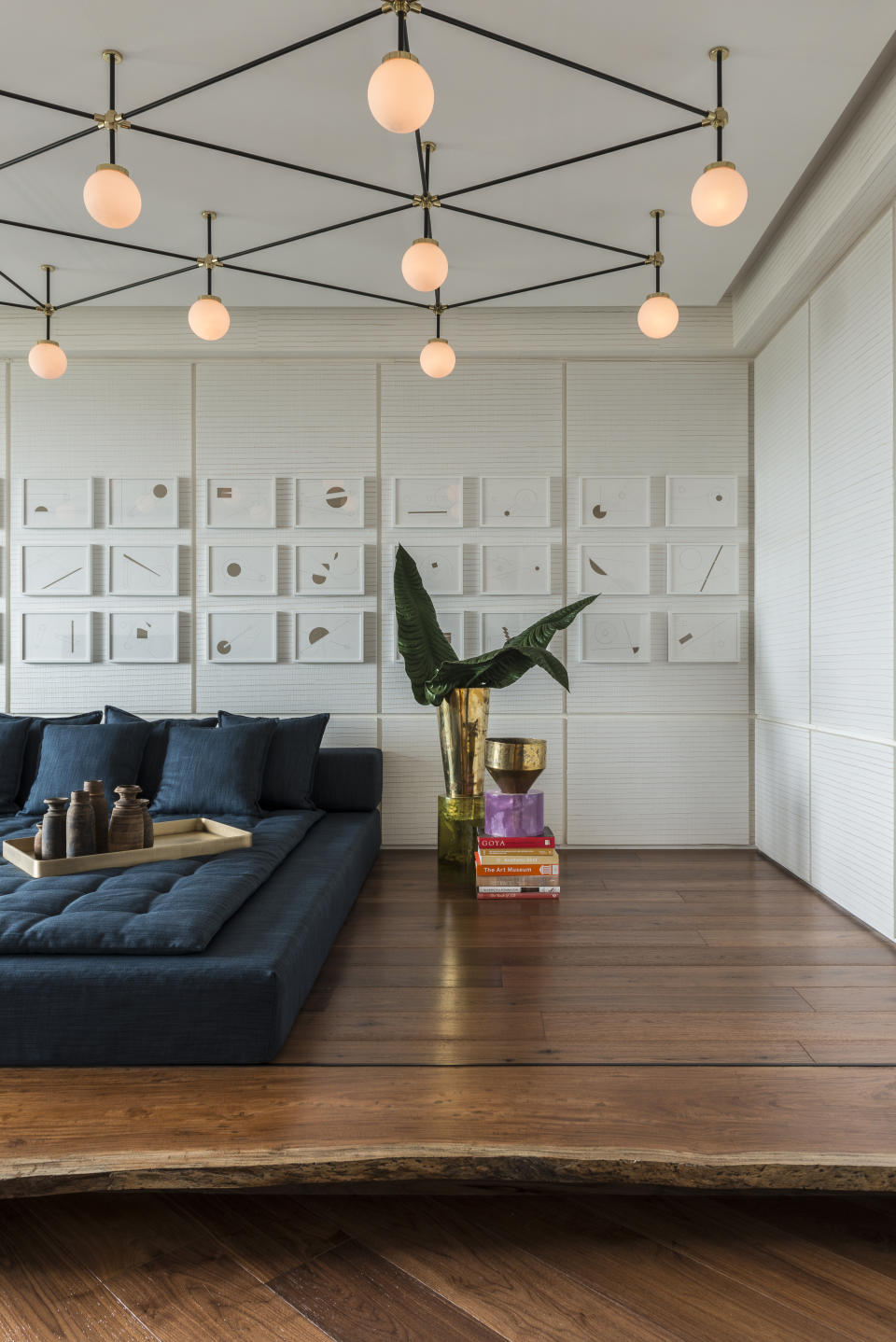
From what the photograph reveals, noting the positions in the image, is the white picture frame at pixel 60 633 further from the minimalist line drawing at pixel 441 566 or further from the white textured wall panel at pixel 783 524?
the white textured wall panel at pixel 783 524

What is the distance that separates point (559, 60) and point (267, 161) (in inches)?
41.8

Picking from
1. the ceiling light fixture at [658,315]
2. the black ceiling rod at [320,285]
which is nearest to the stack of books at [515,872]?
the ceiling light fixture at [658,315]

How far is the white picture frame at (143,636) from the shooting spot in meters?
4.58

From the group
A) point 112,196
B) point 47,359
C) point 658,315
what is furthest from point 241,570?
point 658,315

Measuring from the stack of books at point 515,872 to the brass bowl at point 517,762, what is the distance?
0.34 metres

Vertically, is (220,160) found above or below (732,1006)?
above

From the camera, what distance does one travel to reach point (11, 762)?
3863 millimetres

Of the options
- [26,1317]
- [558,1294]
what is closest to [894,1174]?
[558,1294]

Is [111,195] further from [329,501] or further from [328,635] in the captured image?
[328,635]

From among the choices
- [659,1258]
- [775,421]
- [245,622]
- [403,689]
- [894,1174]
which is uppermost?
[775,421]

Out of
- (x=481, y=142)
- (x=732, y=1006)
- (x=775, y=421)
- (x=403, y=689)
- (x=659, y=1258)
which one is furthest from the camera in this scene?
(x=403, y=689)

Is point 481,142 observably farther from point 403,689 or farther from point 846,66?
point 403,689

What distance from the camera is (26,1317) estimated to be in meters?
1.45

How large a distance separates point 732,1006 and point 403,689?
8.35ft
